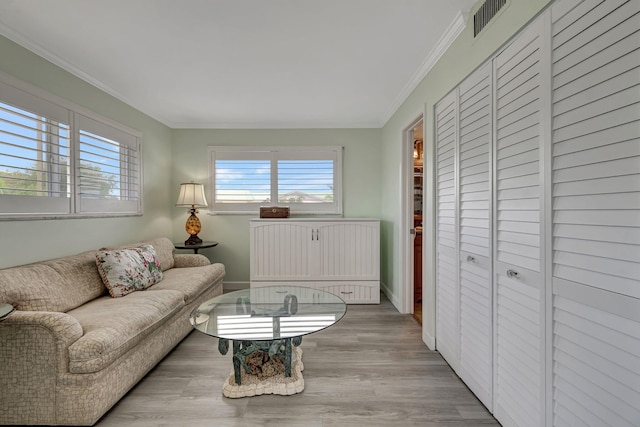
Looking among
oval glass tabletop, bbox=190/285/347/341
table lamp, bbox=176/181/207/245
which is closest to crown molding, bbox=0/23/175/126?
table lamp, bbox=176/181/207/245

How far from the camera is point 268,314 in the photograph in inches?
85.4

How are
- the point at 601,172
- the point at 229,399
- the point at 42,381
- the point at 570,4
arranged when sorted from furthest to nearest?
the point at 229,399
the point at 42,381
the point at 570,4
the point at 601,172

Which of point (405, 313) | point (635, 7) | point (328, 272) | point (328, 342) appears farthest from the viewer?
point (328, 272)

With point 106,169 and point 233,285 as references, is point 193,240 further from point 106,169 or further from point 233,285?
point 106,169

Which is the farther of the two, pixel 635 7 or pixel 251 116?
pixel 251 116

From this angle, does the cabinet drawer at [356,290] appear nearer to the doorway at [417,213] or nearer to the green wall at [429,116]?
the green wall at [429,116]

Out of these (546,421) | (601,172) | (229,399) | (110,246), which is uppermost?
(601,172)

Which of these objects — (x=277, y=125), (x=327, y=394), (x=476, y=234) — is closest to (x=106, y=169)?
(x=277, y=125)

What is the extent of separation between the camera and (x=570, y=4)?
1.17 m

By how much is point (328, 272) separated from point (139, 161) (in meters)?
2.60

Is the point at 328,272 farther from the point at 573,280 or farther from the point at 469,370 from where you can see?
the point at 573,280

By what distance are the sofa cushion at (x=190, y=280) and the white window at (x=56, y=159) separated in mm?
898

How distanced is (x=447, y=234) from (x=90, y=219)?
3.14m

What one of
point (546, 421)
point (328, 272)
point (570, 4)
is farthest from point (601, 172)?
point (328, 272)
